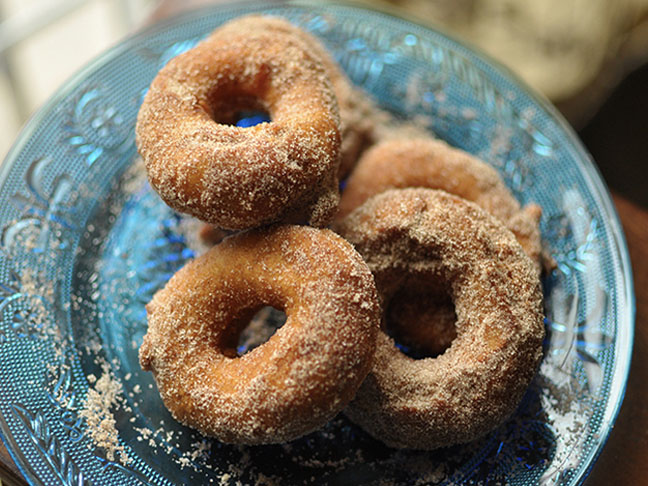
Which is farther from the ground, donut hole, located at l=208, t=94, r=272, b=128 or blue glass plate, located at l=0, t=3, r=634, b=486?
donut hole, located at l=208, t=94, r=272, b=128

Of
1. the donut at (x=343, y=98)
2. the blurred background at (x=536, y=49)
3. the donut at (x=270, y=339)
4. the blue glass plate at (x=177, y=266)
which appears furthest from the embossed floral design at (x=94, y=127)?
the blurred background at (x=536, y=49)

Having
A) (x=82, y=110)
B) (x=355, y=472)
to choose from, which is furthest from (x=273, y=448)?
(x=82, y=110)

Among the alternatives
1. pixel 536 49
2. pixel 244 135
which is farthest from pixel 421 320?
pixel 536 49

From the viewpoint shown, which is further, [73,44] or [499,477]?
[73,44]

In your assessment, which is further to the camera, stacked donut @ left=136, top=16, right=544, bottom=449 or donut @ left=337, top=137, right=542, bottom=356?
donut @ left=337, top=137, right=542, bottom=356

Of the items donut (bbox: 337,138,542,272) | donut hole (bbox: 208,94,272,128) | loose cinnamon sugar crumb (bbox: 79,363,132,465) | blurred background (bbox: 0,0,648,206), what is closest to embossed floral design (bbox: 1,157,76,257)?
loose cinnamon sugar crumb (bbox: 79,363,132,465)

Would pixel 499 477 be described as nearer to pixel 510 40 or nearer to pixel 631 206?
pixel 631 206

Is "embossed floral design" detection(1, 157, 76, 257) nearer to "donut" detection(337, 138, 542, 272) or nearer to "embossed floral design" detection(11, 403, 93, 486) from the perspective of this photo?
"embossed floral design" detection(11, 403, 93, 486)
